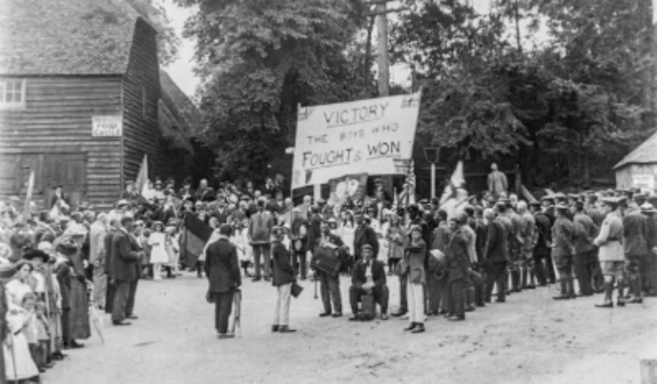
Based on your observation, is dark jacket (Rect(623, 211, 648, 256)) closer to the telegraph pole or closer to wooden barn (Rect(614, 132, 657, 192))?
the telegraph pole

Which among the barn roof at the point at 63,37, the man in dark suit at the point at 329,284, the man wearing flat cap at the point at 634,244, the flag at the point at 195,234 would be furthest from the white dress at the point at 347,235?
the barn roof at the point at 63,37

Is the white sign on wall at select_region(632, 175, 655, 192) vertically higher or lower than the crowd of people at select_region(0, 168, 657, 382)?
higher

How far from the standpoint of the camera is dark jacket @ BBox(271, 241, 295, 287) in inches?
516

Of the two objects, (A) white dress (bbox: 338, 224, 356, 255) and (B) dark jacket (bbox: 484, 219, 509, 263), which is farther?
(A) white dress (bbox: 338, 224, 356, 255)

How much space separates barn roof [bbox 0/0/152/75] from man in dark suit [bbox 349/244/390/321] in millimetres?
17396

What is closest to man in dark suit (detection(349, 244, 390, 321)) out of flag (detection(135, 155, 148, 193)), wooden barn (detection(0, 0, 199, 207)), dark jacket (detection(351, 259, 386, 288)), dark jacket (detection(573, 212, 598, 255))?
dark jacket (detection(351, 259, 386, 288))

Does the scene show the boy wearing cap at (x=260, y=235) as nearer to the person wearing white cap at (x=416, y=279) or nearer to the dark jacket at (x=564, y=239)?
the person wearing white cap at (x=416, y=279)

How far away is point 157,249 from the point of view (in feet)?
65.0

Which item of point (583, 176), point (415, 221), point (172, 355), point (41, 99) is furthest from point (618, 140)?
point (172, 355)

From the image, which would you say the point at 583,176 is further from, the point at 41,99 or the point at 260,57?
the point at 41,99

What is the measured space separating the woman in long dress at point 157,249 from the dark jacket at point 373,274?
7.46 meters

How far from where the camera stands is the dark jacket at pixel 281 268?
13102mm

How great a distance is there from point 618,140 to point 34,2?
23.7 meters

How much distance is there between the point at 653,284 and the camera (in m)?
14.9
